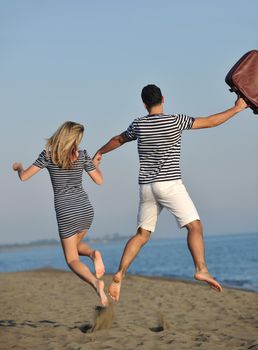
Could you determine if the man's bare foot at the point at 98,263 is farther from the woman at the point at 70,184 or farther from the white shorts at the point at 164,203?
the white shorts at the point at 164,203

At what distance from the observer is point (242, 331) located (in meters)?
11.3

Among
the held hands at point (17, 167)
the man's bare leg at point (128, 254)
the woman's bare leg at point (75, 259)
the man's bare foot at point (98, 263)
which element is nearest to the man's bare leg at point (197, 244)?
the man's bare leg at point (128, 254)

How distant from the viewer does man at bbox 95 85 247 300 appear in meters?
7.61

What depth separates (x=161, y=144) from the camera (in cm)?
759

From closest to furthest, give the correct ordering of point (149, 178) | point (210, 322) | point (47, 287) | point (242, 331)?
point (149, 178), point (242, 331), point (210, 322), point (47, 287)

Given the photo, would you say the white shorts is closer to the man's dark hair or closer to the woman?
the woman

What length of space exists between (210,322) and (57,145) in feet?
19.8

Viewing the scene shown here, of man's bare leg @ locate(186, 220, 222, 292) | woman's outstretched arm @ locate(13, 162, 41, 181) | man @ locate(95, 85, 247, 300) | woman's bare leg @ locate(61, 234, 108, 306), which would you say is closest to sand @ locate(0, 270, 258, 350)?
woman's bare leg @ locate(61, 234, 108, 306)

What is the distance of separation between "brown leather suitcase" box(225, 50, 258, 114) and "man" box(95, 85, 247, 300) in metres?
0.11

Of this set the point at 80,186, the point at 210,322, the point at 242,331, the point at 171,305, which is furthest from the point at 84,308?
the point at 80,186

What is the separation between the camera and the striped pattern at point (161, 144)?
7590 millimetres

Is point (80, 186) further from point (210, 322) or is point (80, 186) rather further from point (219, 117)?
point (210, 322)

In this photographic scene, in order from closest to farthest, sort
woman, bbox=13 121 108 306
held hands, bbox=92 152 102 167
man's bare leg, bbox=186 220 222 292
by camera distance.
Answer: man's bare leg, bbox=186 220 222 292, woman, bbox=13 121 108 306, held hands, bbox=92 152 102 167

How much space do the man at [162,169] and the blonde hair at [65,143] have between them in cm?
61
